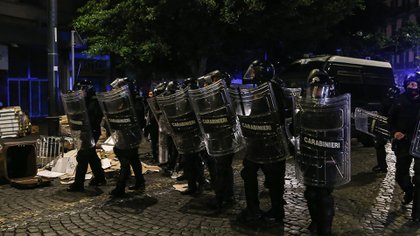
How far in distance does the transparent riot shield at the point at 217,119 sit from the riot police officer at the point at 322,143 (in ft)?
3.44

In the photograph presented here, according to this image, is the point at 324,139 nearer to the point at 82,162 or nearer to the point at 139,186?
the point at 139,186

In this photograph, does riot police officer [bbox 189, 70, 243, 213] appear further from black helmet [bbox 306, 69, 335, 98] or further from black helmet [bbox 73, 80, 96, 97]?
black helmet [bbox 73, 80, 96, 97]

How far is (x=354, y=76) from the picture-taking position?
1248 centimetres

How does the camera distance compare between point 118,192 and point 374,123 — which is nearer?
point 118,192

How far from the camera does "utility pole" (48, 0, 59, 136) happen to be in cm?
1116

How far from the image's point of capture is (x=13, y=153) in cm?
758

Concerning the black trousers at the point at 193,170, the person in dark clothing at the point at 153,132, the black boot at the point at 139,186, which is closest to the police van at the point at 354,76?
the person in dark clothing at the point at 153,132

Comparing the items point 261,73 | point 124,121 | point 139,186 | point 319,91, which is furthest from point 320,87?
point 139,186

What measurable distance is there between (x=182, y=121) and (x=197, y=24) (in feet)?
25.2

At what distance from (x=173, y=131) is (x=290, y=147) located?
6.00 ft

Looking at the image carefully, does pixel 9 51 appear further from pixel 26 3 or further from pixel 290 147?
pixel 290 147

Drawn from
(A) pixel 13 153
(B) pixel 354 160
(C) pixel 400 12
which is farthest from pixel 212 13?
(C) pixel 400 12

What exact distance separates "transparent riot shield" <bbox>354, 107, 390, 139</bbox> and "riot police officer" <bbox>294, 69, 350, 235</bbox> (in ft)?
9.27

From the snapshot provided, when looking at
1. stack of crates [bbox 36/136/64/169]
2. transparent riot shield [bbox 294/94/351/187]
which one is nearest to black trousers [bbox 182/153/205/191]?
transparent riot shield [bbox 294/94/351/187]
